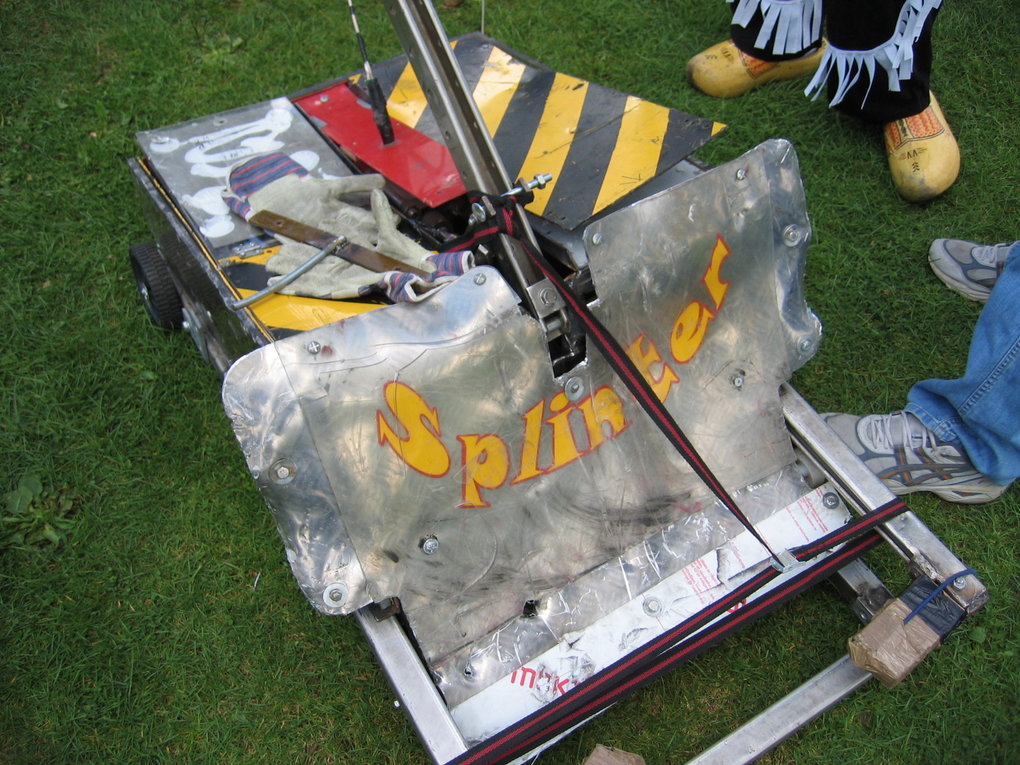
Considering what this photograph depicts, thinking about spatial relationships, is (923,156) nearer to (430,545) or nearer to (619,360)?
(619,360)

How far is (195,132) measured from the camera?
8.75 feet

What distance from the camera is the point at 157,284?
2771mm

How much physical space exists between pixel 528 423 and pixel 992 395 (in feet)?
4.31

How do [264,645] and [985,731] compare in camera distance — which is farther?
[264,645]

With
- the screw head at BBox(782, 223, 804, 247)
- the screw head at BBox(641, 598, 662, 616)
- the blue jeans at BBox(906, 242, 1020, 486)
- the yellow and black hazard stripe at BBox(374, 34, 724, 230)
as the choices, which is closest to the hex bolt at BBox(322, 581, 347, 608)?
the screw head at BBox(641, 598, 662, 616)

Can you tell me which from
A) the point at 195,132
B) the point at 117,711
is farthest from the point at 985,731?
the point at 195,132

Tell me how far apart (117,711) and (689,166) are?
83.8 inches

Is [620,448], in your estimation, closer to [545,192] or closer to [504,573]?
[504,573]

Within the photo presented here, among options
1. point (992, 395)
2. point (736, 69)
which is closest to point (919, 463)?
point (992, 395)

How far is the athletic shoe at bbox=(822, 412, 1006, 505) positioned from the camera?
2.41 metres

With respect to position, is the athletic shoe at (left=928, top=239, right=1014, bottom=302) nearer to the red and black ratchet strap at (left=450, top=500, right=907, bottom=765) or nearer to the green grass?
the green grass

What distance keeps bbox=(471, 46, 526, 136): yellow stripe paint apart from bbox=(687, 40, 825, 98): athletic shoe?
3.98 ft

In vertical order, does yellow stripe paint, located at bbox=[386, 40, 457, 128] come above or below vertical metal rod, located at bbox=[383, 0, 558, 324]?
above

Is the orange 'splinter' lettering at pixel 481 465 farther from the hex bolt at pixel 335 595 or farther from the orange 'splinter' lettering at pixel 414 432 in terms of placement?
the hex bolt at pixel 335 595
